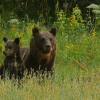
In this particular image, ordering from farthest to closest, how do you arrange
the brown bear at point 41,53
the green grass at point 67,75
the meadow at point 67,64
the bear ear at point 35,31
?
1. the bear ear at point 35,31
2. the brown bear at point 41,53
3. the meadow at point 67,64
4. the green grass at point 67,75

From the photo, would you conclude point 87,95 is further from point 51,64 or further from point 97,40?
point 97,40

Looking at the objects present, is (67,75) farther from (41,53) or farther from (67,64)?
(67,64)

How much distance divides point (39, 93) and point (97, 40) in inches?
284

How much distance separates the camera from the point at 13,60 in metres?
11.9

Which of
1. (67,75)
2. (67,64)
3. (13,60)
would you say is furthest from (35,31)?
(67,64)

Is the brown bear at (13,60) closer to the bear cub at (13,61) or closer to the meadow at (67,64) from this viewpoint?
the bear cub at (13,61)

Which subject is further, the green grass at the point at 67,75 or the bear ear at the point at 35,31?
the bear ear at the point at 35,31

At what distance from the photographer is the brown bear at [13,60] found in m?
11.8

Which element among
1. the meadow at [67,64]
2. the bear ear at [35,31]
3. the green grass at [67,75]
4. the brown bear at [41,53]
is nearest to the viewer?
the green grass at [67,75]

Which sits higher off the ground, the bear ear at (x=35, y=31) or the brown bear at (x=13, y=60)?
the bear ear at (x=35, y=31)

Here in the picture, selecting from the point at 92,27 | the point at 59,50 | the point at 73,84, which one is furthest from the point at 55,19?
A: the point at 73,84

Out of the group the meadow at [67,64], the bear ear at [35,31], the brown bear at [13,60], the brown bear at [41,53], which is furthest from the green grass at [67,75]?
the bear ear at [35,31]

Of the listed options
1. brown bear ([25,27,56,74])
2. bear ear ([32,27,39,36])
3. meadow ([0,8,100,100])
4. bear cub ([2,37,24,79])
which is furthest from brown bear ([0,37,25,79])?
meadow ([0,8,100,100])

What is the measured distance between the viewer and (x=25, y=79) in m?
10.7
